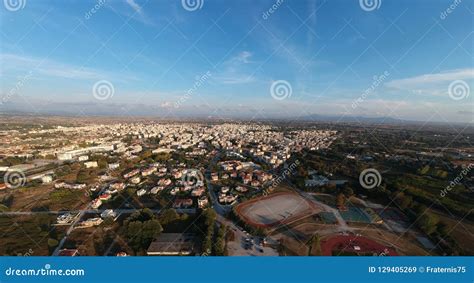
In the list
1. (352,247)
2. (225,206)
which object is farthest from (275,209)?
(352,247)

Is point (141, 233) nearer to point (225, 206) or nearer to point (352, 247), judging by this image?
point (225, 206)

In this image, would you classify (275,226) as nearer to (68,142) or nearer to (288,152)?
(288,152)

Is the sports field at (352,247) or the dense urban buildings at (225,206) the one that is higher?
the dense urban buildings at (225,206)

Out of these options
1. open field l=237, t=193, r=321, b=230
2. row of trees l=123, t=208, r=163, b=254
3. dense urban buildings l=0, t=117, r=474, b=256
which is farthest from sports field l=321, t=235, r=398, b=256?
row of trees l=123, t=208, r=163, b=254

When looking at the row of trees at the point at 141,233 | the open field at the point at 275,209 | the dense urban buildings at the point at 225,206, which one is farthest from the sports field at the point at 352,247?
the row of trees at the point at 141,233

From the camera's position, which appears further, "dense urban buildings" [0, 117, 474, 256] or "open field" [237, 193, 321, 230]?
"open field" [237, 193, 321, 230]

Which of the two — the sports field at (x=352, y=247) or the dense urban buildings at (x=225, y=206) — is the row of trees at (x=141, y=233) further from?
the sports field at (x=352, y=247)

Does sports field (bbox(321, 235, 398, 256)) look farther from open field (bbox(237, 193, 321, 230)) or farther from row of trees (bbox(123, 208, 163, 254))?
row of trees (bbox(123, 208, 163, 254))

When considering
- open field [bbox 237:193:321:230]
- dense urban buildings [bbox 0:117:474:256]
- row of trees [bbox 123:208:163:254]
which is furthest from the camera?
open field [bbox 237:193:321:230]
